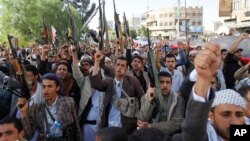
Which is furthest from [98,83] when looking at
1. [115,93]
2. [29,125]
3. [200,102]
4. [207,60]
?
[207,60]

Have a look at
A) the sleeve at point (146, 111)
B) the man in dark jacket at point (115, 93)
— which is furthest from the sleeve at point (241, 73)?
the sleeve at point (146, 111)

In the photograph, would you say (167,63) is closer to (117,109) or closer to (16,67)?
(117,109)

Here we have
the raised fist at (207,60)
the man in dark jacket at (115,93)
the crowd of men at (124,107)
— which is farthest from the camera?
the man in dark jacket at (115,93)

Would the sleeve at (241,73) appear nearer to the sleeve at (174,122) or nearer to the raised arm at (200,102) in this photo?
the sleeve at (174,122)

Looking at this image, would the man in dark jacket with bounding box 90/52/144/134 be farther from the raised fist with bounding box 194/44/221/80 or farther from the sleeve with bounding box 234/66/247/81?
the raised fist with bounding box 194/44/221/80

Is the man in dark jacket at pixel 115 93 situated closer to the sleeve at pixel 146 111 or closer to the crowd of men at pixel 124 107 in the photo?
the crowd of men at pixel 124 107

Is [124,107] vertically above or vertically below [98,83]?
below

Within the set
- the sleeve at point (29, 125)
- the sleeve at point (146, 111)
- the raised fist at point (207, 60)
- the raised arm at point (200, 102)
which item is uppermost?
the raised fist at point (207, 60)

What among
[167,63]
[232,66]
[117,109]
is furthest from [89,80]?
[232,66]

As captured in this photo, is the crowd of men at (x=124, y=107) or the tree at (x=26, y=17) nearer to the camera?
the crowd of men at (x=124, y=107)

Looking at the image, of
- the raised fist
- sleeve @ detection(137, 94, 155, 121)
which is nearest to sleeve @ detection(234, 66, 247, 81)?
sleeve @ detection(137, 94, 155, 121)

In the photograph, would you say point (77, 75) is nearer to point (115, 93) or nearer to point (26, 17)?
point (115, 93)

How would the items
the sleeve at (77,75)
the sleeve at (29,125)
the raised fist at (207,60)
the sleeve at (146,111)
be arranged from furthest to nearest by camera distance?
the sleeve at (77,75) → the sleeve at (29,125) → the sleeve at (146,111) → the raised fist at (207,60)

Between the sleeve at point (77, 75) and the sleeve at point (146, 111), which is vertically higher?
the sleeve at point (77, 75)
